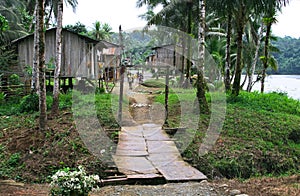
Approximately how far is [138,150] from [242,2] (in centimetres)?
712

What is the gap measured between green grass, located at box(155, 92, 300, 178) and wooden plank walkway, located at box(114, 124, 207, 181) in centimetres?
53

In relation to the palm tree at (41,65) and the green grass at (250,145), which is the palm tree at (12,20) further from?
the green grass at (250,145)

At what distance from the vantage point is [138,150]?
289 inches

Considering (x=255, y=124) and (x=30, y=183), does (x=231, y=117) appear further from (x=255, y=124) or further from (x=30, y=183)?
(x=30, y=183)

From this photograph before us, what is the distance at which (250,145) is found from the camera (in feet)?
26.3


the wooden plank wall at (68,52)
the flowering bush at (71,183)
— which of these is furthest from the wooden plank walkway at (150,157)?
the wooden plank wall at (68,52)

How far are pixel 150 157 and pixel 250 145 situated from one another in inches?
108

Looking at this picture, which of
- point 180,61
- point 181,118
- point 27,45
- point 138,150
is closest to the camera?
point 138,150

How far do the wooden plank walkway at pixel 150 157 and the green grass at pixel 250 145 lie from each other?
1.73 feet

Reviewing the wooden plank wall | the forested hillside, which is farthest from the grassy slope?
the forested hillside

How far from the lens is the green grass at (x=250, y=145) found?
7047 mm

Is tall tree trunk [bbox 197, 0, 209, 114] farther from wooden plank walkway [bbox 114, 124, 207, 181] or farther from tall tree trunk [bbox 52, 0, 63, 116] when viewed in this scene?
tall tree trunk [bbox 52, 0, 63, 116]

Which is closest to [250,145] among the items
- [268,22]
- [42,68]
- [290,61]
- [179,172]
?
[179,172]

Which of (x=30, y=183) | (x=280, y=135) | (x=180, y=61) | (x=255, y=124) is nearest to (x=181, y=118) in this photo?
(x=255, y=124)
